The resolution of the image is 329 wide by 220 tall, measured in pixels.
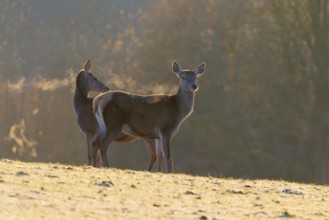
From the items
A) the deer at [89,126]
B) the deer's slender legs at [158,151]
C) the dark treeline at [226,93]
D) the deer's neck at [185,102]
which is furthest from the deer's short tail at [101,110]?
the dark treeline at [226,93]

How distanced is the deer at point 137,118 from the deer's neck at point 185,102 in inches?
1.0

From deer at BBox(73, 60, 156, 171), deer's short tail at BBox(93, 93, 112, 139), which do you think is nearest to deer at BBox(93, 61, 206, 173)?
deer's short tail at BBox(93, 93, 112, 139)

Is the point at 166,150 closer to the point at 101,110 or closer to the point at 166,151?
the point at 166,151

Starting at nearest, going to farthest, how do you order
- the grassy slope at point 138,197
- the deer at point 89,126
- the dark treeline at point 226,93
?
the grassy slope at point 138,197 < the deer at point 89,126 < the dark treeline at point 226,93

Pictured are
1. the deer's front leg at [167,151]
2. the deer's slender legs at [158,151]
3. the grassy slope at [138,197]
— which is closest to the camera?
the grassy slope at [138,197]

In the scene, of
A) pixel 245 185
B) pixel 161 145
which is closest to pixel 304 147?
pixel 161 145

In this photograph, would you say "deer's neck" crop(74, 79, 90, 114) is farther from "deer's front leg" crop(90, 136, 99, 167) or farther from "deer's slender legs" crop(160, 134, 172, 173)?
"deer's slender legs" crop(160, 134, 172, 173)

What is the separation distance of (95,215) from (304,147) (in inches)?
1148

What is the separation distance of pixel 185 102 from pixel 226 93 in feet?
66.0

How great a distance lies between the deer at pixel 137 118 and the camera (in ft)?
64.7

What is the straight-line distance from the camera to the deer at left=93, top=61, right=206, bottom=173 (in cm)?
1972

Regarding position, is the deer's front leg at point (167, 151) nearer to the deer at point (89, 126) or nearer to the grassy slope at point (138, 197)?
the deer at point (89, 126)

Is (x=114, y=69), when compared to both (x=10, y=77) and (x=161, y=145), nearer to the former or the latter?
(x=10, y=77)

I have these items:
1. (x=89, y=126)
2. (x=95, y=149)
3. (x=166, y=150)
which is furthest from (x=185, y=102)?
(x=95, y=149)
